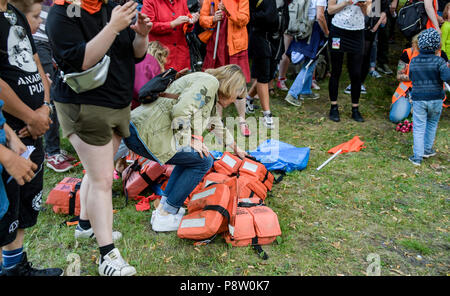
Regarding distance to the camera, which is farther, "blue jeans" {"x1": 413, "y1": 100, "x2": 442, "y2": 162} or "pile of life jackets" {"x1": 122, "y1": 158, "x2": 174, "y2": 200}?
"blue jeans" {"x1": 413, "y1": 100, "x2": 442, "y2": 162}

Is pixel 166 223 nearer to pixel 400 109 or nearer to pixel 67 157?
pixel 67 157

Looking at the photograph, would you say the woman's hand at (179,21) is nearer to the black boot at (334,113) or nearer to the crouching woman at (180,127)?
the crouching woman at (180,127)

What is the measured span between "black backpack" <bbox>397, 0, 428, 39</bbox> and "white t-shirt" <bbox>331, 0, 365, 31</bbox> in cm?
99

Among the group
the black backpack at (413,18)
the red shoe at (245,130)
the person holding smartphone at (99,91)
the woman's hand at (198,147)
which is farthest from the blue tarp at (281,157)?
the black backpack at (413,18)

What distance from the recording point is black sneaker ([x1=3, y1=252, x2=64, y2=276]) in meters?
2.29

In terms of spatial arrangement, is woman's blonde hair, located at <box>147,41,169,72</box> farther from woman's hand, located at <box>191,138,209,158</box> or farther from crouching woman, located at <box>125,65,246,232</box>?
A: woman's hand, located at <box>191,138,209,158</box>

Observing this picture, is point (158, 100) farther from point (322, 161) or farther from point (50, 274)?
point (322, 161)

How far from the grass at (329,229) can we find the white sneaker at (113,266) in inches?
8.3

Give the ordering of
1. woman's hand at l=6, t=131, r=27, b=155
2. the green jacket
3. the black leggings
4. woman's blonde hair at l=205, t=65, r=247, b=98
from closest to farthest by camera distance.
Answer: woman's hand at l=6, t=131, r=27, b=155 < the green jacket < woman's blonde hair at l=205, t=65, r=247, b=98 < the black leggings

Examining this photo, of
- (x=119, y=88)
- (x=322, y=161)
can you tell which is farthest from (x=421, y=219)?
(x=119, y=88)

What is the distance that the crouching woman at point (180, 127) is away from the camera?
2.71 metres

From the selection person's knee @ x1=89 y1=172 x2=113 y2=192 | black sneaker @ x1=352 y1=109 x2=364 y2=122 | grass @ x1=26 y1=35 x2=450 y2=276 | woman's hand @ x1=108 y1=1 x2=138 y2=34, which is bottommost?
black sneaker @ x1=352 y1=109 x2=364 y2=122

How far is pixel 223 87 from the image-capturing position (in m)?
3.06

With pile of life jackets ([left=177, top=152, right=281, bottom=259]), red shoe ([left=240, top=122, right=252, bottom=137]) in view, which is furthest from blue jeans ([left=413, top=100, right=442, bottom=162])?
pile of life jackets ([left=177, top=152, right=281, bottom=259])
